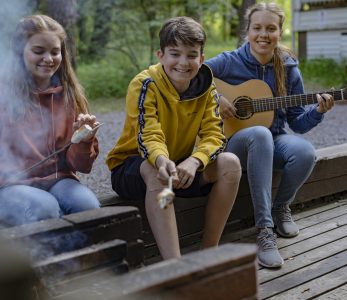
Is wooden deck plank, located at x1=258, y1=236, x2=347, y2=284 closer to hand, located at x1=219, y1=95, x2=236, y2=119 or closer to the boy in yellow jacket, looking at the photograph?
the boy in yellow jacket

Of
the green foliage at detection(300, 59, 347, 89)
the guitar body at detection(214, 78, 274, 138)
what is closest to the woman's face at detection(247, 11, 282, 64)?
the guitar body at detection(214, 78, 274, 138)

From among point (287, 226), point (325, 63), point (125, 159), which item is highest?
point (125, 159)

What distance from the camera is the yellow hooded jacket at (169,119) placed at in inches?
101

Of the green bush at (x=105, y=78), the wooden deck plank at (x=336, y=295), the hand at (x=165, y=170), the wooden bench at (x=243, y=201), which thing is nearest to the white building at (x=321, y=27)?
the green bush at (x=105, y=78)

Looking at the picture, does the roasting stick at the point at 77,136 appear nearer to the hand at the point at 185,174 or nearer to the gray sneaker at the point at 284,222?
the hand at the point at 185,174

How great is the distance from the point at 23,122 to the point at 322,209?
2.20 m

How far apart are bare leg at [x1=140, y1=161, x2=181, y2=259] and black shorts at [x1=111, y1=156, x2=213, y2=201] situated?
133 millimetres

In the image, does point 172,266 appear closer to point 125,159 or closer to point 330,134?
point 125,159

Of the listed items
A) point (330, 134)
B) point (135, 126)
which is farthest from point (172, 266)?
point (330, 134)

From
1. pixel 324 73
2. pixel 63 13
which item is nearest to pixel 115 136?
pixel 63 13

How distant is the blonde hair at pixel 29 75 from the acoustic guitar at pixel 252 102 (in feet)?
3.41

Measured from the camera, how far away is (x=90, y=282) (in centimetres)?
156

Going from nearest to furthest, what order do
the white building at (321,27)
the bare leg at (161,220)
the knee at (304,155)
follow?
the bare leg at (161,220)
the knee at (304,155)
the white building at (321,27)

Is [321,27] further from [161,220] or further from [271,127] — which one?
[161,220]
